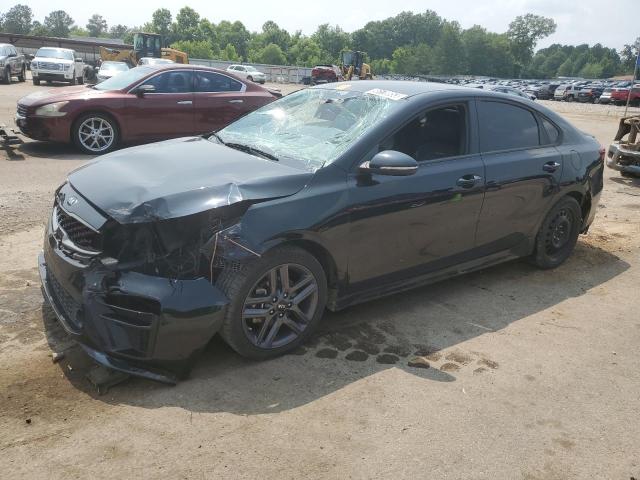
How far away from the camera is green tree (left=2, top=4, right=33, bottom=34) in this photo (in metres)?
130

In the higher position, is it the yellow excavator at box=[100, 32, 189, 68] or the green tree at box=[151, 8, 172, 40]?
the green tree at box=[151, 8, 172, 40]

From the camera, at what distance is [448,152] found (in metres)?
4.32

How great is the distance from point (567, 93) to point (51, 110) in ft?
155

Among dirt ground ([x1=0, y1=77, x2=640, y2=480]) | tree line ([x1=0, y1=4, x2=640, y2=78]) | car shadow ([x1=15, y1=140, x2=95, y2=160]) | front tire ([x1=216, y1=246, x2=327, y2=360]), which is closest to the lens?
dirt ground ([x1=0, y1=77, x2=640, y2=480])

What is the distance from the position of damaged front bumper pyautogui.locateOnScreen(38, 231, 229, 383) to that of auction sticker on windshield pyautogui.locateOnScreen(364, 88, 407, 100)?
6.61 feet

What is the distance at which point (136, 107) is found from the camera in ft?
30.8

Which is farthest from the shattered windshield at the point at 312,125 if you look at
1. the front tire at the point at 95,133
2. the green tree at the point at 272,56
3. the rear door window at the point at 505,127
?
the green tree at the point at 272,56

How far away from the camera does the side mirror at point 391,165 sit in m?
3.60

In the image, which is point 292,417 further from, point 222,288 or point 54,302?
point 54,302

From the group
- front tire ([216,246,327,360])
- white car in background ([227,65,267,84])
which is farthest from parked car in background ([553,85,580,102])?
front tire ([216,246,327,360])

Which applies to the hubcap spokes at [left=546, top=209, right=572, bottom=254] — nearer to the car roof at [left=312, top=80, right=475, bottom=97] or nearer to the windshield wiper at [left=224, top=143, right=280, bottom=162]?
the car roof at [left=312, top=80, right=475, bottom=97]

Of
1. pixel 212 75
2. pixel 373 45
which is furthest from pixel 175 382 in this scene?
pixel 373 45

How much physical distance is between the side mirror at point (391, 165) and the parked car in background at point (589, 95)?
48129 millimetres

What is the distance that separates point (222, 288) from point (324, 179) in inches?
37.9
